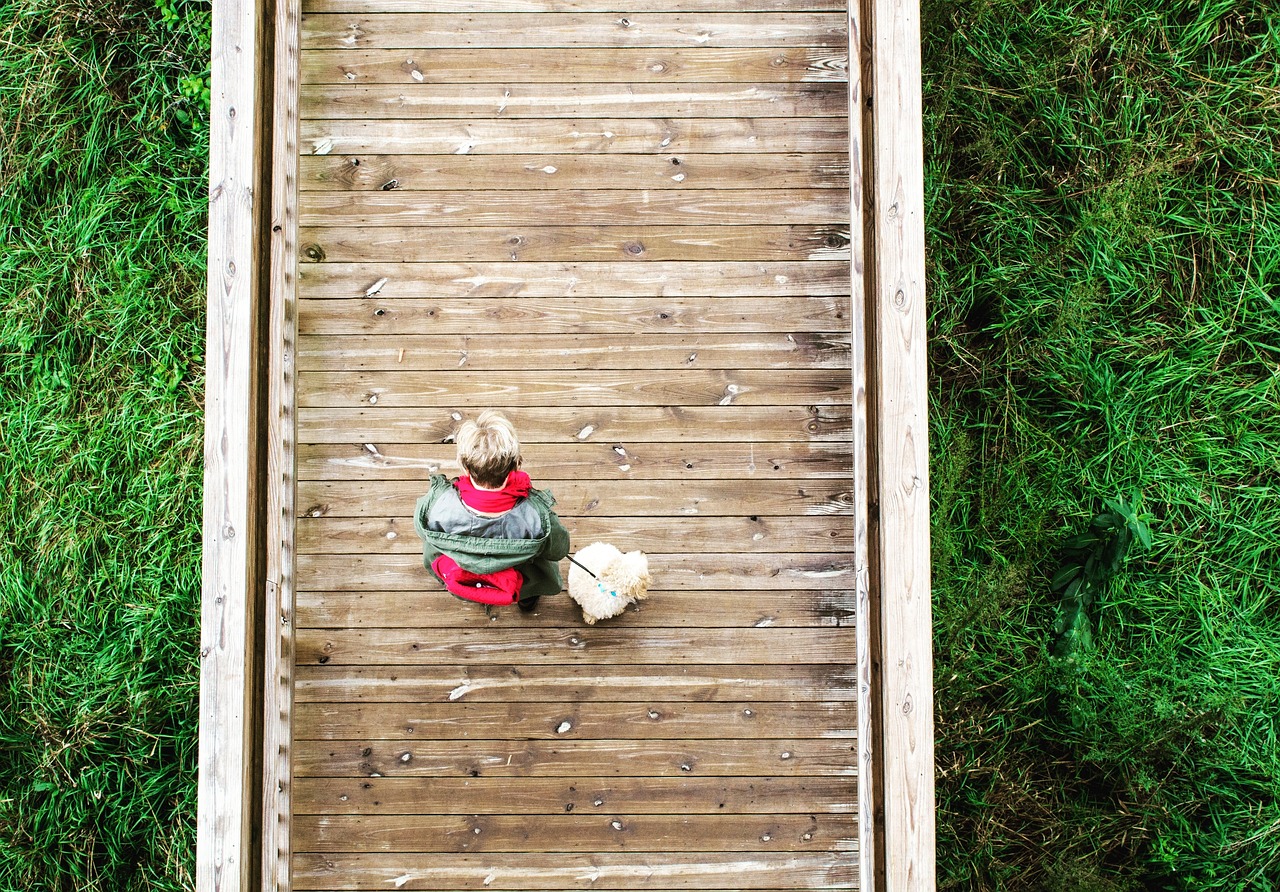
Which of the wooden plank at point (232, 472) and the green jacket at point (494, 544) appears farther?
the wooden plank at point (232, 472)

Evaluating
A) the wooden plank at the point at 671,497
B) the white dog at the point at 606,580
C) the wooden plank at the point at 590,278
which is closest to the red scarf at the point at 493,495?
the white dog at the point at 606,580

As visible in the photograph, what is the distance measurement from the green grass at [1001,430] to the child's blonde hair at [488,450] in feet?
8.43

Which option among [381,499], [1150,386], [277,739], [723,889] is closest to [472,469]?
[381,499]

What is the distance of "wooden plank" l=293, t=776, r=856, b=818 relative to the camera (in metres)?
3.19

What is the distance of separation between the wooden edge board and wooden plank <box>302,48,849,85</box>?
585mm

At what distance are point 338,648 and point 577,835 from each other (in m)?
1.24

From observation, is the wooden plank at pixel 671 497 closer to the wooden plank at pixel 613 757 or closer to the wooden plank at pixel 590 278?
the wooden plank at pixel 590 278

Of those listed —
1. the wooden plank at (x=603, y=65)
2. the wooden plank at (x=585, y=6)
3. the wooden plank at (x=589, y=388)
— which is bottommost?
the wooden plank at (x=589, y=388)

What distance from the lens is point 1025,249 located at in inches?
165

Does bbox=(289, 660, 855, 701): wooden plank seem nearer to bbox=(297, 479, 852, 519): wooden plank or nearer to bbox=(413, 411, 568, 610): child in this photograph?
bbox=(297, 479, 852, 519): wooden plank

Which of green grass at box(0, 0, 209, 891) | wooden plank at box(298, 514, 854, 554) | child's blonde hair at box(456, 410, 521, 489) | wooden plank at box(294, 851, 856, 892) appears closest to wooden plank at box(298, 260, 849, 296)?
wooden plank at box(298, 514, 854, 554)

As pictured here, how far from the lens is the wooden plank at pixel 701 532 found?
10.7ft

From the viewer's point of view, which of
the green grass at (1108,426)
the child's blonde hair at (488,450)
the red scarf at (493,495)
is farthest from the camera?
the green grass at (1108,426)

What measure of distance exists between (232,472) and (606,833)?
2024 mm
